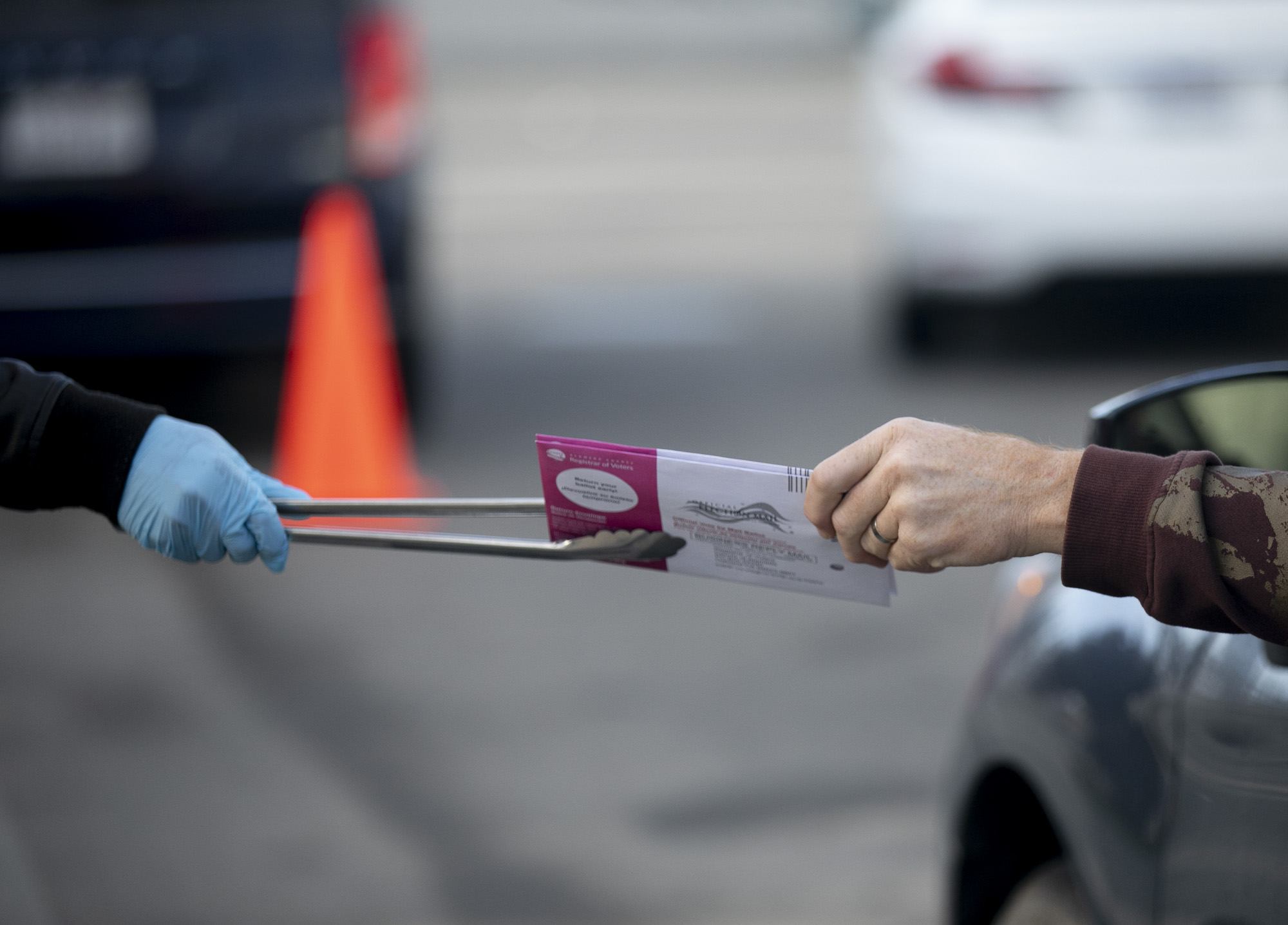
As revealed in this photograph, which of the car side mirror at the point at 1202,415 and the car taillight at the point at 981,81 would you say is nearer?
the car side mirror at the point at 1202,415

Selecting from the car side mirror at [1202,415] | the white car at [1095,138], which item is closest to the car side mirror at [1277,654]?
the car side mirror at [1202,415]

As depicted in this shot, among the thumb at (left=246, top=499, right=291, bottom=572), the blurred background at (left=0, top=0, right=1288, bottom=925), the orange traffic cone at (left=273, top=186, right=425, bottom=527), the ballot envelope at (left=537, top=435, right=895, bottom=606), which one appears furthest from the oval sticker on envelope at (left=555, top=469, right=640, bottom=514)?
the orange traffic cone at (left=273, top=186, right=425, bottom=527)

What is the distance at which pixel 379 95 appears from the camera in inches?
237

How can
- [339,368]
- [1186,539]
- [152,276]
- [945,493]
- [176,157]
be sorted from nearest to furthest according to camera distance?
[1186,539]
[945,493]
[339,368]
[176,157]
[152,276]

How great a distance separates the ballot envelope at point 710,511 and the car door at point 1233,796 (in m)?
0.39

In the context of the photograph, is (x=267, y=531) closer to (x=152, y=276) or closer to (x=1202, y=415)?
(x=1202, y=415)

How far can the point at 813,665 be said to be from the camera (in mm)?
4516

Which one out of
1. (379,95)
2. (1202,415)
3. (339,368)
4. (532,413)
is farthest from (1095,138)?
(1202,415)

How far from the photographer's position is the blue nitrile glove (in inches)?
82.4

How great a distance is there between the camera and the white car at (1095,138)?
6727 millimetres

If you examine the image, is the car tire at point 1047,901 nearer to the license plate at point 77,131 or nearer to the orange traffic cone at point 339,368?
the orange traffic cone at point 339,368

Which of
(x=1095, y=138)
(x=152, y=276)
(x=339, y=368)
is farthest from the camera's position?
(x=1095, y=138)

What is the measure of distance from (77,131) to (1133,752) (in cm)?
492

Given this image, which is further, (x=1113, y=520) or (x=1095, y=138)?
(x=1095, y=138)
